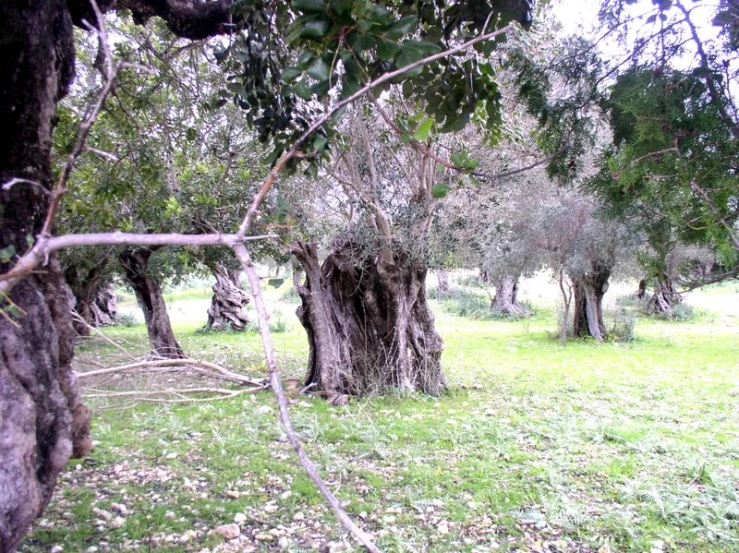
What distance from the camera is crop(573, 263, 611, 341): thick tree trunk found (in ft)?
43.9

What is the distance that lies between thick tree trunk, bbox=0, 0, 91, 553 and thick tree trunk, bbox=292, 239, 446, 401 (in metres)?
5.22

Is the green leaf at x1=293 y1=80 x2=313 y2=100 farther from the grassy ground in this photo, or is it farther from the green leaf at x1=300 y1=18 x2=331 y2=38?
the grassy ground

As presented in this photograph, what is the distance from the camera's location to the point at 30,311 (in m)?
1.63

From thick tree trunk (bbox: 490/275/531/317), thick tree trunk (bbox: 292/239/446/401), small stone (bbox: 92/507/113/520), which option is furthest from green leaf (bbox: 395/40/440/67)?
thick tree trunk (bbox: 490/275/531/317)

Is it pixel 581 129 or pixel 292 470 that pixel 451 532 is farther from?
pixel 581 129

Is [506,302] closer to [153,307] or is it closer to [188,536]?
[153,307]

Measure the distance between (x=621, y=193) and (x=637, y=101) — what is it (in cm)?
54

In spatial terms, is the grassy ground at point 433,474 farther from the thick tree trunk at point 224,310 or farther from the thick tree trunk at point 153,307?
the thick tree trunk at point 224,310

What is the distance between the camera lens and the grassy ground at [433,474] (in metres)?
3.03

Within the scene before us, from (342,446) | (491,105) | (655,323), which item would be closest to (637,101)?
(491,105)

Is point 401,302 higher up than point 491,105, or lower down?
lower down

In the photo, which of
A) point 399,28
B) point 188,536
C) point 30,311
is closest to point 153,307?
point 188,536

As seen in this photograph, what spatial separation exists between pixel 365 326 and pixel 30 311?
20.0 feet

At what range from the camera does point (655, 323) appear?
17.5 metres
